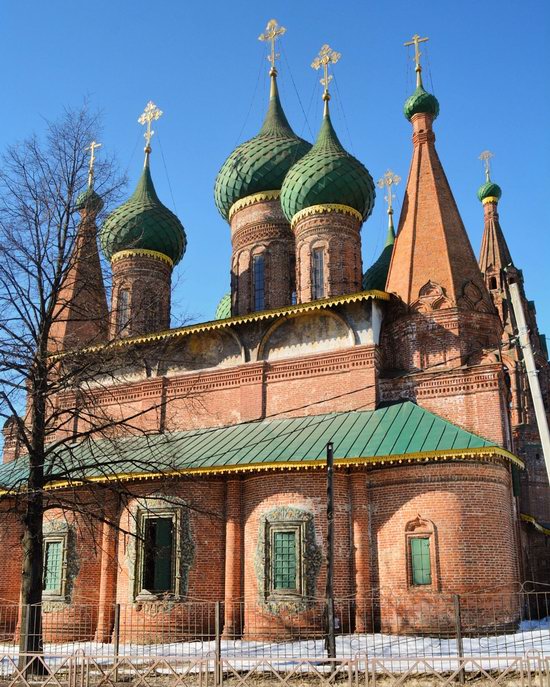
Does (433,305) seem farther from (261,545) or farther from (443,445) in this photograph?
(261,545)

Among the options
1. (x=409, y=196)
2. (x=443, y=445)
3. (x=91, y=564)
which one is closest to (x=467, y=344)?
(x=443, y=445)

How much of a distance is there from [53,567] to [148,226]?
975cm

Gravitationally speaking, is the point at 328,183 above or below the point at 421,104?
below

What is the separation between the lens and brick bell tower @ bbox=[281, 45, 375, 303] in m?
18.6

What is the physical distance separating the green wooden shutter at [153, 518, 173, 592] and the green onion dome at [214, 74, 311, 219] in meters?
10.1

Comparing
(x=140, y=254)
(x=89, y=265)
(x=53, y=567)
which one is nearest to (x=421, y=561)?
(x=53, y=567)

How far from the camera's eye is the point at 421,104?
62.2 feet

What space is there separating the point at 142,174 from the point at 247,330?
7.96m

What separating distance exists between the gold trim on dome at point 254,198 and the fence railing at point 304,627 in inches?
439

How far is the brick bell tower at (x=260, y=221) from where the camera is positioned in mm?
20469

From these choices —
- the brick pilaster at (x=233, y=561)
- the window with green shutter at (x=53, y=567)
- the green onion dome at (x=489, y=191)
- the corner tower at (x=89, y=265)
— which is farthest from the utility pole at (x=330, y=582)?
the green onion dome at (x=489, y=191)

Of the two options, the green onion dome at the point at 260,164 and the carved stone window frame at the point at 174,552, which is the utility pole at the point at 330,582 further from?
the green onion dome at the point at 260,164

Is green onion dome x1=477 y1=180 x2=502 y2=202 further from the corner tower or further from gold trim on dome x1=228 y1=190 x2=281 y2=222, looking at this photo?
the corner tower

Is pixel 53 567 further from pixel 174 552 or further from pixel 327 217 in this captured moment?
pixel 327 217
